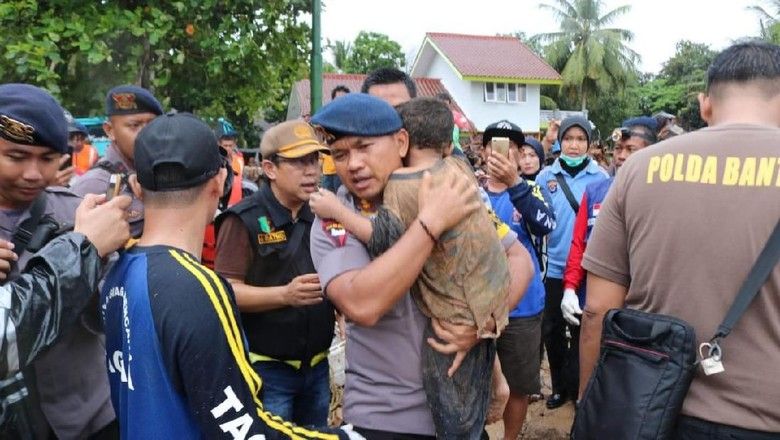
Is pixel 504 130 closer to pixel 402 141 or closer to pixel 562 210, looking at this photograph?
pixel 562 210

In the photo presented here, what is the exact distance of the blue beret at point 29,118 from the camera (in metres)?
2.01

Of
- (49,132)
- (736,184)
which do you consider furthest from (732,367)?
(49,132)

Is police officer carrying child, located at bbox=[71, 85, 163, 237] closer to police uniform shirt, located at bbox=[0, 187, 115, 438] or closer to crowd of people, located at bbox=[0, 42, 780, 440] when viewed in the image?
crowd of people, located at bbox=[0, 42, 780, 440]

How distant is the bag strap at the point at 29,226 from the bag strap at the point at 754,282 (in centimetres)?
231

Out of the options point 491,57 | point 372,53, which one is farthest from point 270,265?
point 372,53

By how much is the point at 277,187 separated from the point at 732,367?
2.02 m

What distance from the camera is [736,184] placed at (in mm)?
2021

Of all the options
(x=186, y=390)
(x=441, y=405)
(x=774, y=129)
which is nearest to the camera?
(x=186, y=390)

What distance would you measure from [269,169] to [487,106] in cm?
3248

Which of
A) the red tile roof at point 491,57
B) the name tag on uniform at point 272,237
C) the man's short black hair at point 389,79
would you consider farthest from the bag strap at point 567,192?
the red tile roof at point 491,57

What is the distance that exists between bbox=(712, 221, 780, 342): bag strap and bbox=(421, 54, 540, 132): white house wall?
32221mm

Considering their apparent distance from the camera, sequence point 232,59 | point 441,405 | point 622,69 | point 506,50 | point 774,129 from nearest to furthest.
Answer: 1. point 441,405
2. point 774,129
3. point 232,59
4. point 506,50
5. point 622,69

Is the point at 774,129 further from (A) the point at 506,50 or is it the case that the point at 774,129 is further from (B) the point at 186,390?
(A) the point at 506,50

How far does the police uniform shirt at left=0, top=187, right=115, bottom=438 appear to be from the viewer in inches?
84.0
